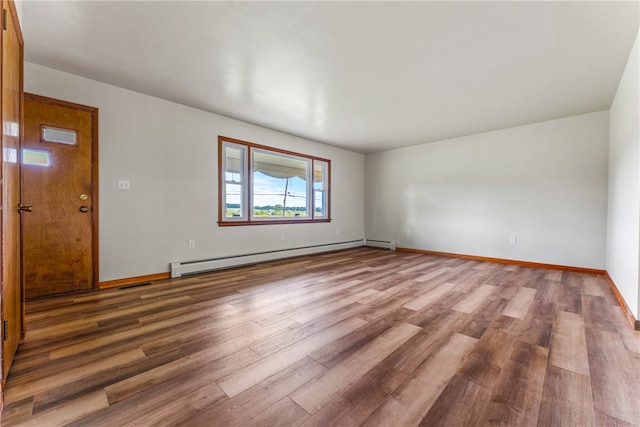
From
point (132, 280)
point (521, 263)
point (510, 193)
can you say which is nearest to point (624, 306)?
point (521, 263)

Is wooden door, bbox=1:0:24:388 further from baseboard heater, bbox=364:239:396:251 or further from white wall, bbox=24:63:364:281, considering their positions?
baseboard heater, bbox=364:239:396:251

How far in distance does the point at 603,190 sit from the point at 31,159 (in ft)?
23.3

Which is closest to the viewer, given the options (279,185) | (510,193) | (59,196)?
(59,196)

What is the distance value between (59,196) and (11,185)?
1.66 metres

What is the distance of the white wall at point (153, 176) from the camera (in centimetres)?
307

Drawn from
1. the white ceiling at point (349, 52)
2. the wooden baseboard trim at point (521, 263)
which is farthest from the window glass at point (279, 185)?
the wooden baseboard trim at point (521, 263)

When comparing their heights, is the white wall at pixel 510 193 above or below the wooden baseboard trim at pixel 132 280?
above

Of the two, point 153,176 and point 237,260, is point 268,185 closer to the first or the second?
point 237,260

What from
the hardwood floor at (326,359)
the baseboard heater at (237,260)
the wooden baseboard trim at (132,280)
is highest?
the baseboard heater at (237,260)

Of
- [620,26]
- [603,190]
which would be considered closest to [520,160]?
[603,190]

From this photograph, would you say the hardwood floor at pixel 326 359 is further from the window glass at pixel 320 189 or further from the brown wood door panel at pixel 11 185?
the window glass at pixel 320 189

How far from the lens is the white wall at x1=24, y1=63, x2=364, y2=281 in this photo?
3074 mm

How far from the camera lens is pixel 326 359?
5.32ft

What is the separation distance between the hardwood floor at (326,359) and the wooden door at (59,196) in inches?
13.5
